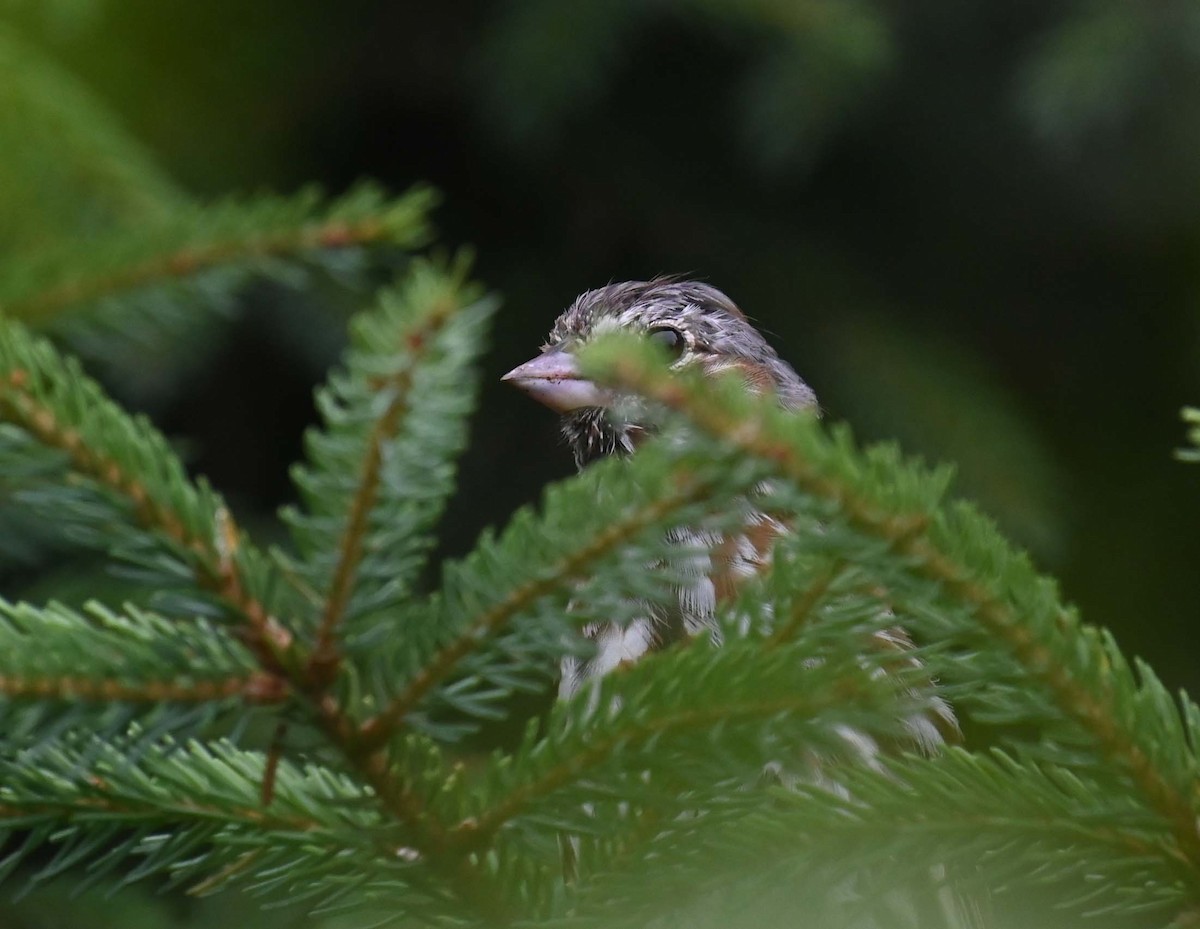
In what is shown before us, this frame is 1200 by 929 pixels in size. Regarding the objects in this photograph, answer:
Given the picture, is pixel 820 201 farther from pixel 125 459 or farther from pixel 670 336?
pixel 125 459

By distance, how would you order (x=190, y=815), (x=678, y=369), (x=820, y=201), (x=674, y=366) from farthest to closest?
(x=820, y=201), (x=674, y=366), (x=678, y=369), (x=190, y=815)

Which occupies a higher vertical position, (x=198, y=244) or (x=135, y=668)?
(x=198, y=244)

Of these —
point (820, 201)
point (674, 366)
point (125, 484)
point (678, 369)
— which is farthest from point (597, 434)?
point (125, 484)

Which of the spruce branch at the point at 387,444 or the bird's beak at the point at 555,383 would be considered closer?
the spruce branch at the point at 387,444

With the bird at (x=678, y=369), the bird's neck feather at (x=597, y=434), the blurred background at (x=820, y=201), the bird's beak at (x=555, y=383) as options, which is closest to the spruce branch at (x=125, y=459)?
the bird at (x=678, y=369)

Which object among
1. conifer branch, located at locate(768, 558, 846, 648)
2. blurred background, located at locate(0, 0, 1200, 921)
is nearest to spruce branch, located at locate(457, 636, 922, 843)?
conifer branch, located at locate(768, 558, 846, 648)

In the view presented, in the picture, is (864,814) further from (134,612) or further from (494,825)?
(134,612)

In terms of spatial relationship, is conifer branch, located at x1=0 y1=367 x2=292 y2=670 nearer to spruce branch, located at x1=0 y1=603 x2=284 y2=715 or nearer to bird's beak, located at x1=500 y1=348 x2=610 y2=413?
spruce branch, located at x1=0 y1=603 x2=284 y2=715

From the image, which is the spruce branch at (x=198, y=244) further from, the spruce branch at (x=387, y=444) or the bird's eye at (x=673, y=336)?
the bird's eye at (x=673, y=336)
